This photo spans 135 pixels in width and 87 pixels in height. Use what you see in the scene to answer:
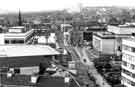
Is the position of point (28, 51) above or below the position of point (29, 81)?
below

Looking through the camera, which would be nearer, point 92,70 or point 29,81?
point 29,81

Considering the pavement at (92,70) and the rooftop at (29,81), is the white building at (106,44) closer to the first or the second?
the pavement at (92,70)

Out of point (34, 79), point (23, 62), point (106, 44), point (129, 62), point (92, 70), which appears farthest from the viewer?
point (106, 44)

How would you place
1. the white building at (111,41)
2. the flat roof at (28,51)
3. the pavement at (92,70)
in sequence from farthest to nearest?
1. the white building at (111,41)
2. the pavement at (92,70)
3. the flat roof at (28,51)

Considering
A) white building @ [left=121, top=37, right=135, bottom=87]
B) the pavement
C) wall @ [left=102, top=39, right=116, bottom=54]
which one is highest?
white building @ [left=121, top=37, right=135, bottom=87]

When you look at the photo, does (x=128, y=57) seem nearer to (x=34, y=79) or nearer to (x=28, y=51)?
(x=28, y=51)

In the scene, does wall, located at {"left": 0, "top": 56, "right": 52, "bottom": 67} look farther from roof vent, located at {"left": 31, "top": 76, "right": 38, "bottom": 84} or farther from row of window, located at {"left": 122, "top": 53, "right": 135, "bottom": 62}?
row of window, located at {"left": 122, "top": 53, "right": 135, "bottom": 62}

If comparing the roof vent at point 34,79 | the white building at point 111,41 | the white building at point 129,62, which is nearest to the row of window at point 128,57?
the white building at point 129,62

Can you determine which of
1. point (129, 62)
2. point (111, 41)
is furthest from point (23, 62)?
point (111, 41)

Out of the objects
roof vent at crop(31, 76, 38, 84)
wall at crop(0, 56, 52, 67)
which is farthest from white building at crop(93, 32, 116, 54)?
roof vent at crop(31, 76, 38, 84)
